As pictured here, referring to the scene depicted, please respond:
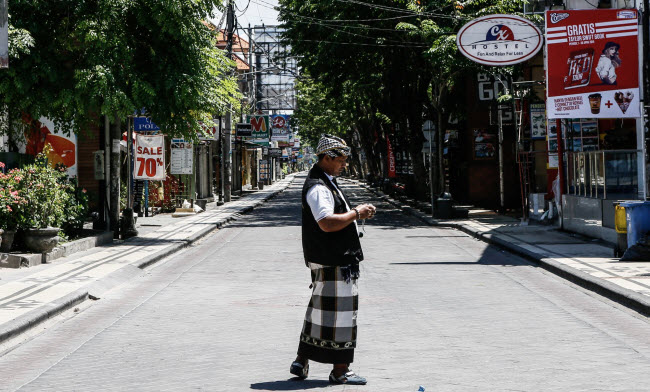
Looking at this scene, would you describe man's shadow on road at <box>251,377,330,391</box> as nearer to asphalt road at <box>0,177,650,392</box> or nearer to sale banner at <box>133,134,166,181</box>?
asphalt road at <box>0,177,650,392</box>

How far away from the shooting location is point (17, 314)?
991 cm

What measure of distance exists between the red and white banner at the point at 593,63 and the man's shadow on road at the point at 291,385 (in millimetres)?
13842

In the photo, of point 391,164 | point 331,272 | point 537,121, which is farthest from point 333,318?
point 391,164

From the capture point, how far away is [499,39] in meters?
23.3

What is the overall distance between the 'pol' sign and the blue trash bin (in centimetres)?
877

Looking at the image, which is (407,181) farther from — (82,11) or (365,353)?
(365,353)

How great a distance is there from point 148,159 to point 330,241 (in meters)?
22.2

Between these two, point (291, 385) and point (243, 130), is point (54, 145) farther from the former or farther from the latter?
point (243, 130)

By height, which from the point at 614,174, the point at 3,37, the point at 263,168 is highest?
the point at 263,168

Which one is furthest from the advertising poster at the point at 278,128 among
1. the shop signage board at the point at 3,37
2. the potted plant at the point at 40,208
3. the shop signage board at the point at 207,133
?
the shop signage board at the point at 3,37

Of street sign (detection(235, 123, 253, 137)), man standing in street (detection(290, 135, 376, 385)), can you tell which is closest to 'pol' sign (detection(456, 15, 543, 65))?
man standing in street (detection(290, 135, 376, 385))

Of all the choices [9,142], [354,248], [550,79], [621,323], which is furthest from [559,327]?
[9,142]

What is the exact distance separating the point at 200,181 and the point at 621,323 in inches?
1365

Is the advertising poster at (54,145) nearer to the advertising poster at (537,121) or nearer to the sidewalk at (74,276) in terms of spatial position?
the sidewalk at (74,276)
